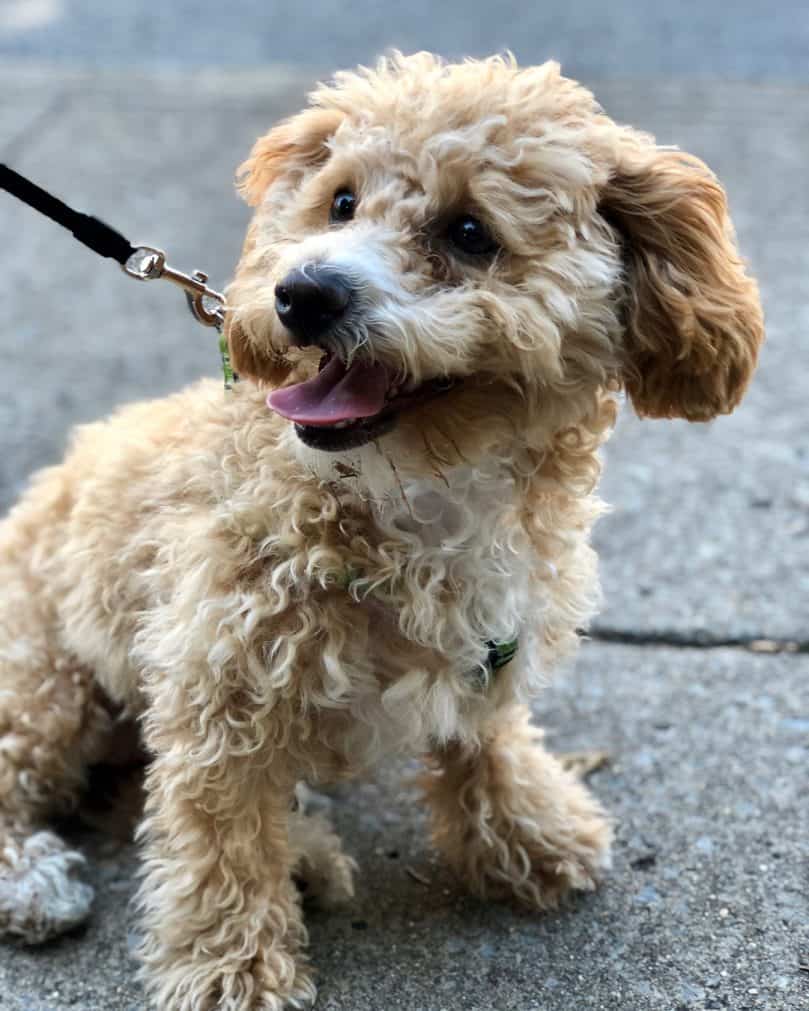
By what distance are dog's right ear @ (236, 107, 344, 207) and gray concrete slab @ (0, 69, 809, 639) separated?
176 cm

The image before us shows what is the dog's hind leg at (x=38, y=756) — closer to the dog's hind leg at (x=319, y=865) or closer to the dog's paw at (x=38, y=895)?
the dog's paw at (x=38, y=895)

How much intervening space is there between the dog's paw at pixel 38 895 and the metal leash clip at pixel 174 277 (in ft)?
4.20

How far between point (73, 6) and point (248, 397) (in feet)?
28.1

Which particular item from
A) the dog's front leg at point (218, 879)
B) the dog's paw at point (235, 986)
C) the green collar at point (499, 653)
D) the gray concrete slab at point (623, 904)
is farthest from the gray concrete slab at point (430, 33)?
the dog's paw at point (235, 986)

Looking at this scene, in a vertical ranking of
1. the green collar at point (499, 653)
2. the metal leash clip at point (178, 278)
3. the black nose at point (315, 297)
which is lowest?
the green collar at point (499, 653)

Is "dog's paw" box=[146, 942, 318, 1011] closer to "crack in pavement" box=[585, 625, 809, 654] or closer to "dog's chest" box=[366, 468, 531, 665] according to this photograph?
"dog's chest" box=[366, 468, 531, 665]

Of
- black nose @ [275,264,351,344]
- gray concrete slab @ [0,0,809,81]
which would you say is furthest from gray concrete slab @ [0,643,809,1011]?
gray concrete slab @ [0,0,809,81]

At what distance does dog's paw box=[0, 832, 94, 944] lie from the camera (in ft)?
8.50

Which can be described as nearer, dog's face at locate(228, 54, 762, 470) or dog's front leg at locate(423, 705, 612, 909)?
dog's face at locate(228, 54, 762, 470)

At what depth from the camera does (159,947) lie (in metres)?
2.50

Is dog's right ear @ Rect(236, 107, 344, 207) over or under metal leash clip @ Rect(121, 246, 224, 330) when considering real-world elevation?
over

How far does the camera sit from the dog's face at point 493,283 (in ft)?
6.82

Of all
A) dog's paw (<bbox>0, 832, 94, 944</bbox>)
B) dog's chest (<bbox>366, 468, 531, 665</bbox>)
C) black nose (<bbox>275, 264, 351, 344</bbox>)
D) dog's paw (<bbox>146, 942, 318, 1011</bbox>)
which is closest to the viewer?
black nose (<bbox>275, 264, 351, 344</bbox>)

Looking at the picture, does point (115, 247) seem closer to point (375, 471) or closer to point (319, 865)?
point (375, 471)
